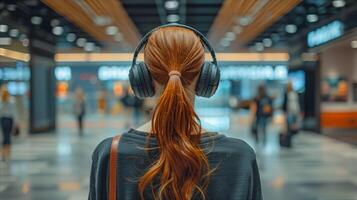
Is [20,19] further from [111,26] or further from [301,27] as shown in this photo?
[301,27]

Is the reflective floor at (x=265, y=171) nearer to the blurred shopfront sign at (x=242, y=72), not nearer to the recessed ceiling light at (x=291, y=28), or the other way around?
the recessed ceiling light at (x=291, y=28)

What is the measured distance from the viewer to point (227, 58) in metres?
32.9

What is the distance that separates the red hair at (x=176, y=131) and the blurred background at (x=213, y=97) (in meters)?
4.54

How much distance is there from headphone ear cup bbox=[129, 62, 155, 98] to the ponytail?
0.44 ft

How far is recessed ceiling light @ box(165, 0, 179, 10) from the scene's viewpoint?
1487 cm

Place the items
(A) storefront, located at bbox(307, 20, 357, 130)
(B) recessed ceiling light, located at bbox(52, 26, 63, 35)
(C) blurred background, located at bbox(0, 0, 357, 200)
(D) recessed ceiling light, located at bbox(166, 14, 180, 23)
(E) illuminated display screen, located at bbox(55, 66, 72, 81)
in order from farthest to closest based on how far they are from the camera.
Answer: (E) illuminated display screen, located at bbox(55, 66, 72, 81) < (A) storefront, located at bbox(307, 20, 357, 130) < (D) recessed ceiling light, located at bbox(166, 14, 180, 23) < (B) recessed ceiling light, located at bbox(52, 26, 63, 35) < (C) blurred background, located at bbox(0, 0, 357, 200)

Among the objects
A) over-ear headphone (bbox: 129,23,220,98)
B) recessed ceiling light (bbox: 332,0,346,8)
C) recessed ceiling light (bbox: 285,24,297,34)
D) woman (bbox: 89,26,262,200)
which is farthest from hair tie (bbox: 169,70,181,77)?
recessed ceiling light (bbox: 285,24,297,34)

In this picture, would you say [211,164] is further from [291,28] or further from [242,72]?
[242,72]

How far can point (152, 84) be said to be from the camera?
4.62 feet

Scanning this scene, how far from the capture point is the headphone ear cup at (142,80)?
4.58ft

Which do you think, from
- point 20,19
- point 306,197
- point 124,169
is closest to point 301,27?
point 20,19

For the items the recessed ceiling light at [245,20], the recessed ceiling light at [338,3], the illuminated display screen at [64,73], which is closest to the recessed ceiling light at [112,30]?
the recessed ceiling light at [245,20]

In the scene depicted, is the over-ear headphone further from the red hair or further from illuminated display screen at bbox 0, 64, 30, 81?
illuminated display screen at bbox 0, 64, 30, 81

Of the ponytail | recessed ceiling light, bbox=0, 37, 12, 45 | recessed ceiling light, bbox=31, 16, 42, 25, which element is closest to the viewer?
the ponytail
